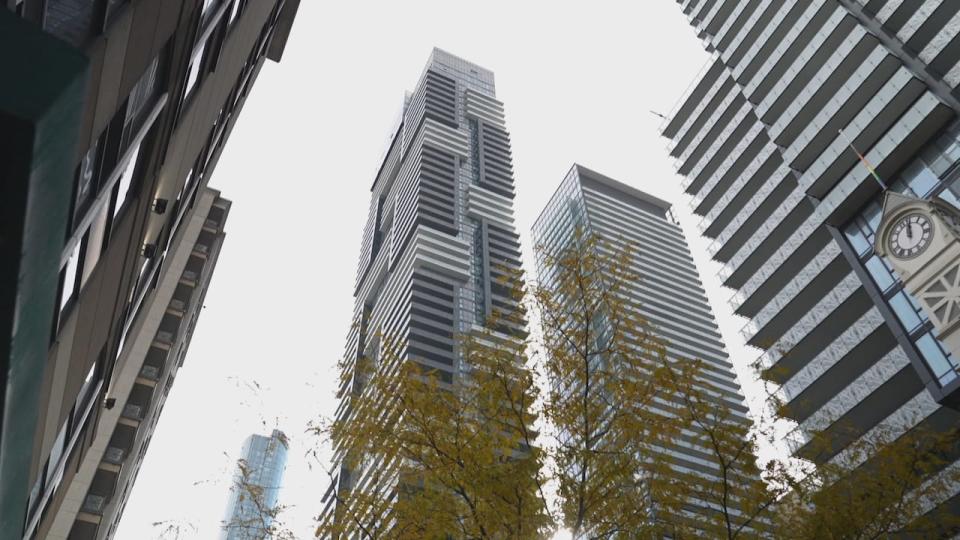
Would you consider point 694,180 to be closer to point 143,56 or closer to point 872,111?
point 872,111

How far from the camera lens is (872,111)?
3841 centimetres

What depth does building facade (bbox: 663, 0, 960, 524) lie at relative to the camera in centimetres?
3450

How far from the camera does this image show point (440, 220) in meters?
106

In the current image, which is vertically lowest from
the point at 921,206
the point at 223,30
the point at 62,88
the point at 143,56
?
the point at 62,88

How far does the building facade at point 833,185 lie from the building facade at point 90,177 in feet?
86.0

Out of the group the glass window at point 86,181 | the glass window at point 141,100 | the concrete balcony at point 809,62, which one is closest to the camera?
the glass window at point 86,181

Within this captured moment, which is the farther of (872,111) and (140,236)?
(872,111)

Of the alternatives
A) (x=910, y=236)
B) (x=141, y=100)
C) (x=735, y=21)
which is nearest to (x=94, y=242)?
(x=141, y=100)

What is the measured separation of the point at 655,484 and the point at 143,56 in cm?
908

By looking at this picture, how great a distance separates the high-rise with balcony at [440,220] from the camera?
9262cm

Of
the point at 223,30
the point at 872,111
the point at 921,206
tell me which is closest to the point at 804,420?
the point at 921,206

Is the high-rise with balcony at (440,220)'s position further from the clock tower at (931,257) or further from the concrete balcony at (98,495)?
the concrete balcony at (98,495)

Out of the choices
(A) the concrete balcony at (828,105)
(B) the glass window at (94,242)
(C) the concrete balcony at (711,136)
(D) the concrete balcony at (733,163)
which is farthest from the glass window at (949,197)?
(B) the glass window at (94,242)

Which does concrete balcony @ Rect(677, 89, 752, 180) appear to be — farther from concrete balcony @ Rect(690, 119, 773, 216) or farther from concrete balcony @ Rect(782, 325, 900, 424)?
concrete balcony @ Rect(782, 325, 900, 424)
